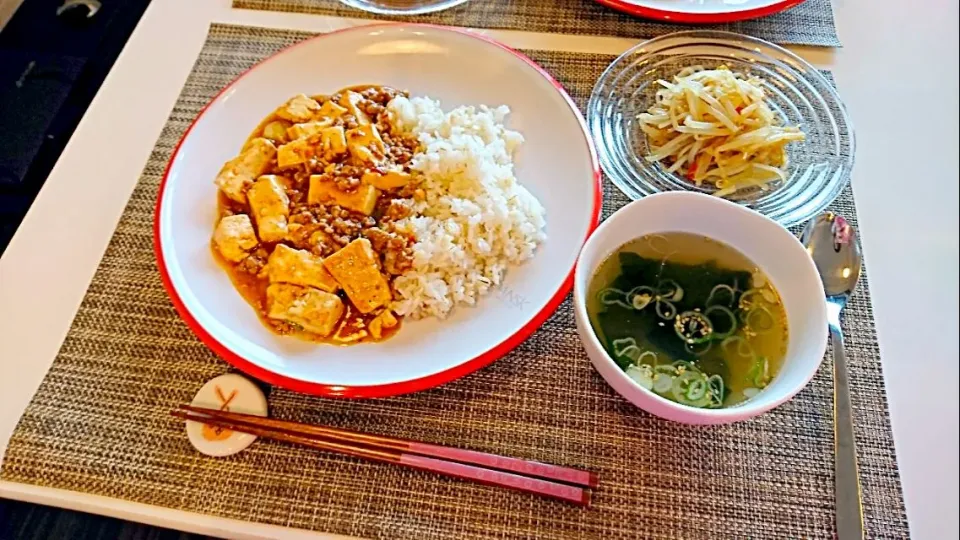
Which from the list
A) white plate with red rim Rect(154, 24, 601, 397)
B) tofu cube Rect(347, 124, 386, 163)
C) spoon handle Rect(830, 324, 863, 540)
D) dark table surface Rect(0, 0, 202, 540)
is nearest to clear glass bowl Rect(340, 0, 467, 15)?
white plate with red rim Rect(154, 24, 601, 397)

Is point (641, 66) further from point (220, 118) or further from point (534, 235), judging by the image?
point (220, 118)

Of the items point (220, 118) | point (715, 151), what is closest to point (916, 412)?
point (715, 151)

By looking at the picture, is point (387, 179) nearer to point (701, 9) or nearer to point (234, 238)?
point (234, 238)

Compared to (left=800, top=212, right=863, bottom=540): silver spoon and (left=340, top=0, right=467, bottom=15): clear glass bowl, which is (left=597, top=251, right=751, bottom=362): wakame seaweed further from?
(left=340, top=0, right=467, bottom=15): clear glass bowl

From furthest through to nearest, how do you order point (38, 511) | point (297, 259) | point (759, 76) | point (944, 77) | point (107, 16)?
point (107, 16) < point (944, 77) < point (759, 76) < point (297, 259) < point (38, 511)

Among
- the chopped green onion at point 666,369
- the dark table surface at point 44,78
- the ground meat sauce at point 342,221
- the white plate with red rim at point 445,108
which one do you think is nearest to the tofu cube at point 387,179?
the ground meat sauce at point 342,221

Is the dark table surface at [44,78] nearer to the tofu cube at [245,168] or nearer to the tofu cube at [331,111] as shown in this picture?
the tofu cube at [245,168]

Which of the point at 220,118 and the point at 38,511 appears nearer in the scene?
the point at 38,511
